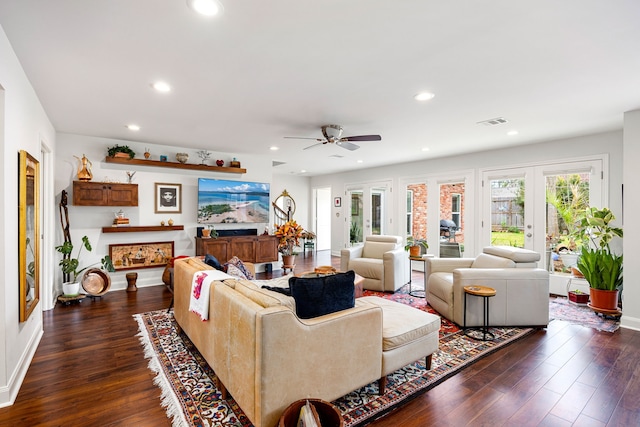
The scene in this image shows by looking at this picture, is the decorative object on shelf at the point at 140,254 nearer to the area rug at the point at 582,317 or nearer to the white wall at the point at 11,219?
the white wall at the point at 11,219

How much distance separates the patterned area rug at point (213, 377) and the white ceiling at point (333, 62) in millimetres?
2467

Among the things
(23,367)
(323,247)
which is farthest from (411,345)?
(323,247)

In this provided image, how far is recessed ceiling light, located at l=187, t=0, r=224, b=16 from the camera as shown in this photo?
1.72 metres

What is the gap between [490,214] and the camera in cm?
583

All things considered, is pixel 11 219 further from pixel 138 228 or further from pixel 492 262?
pixel 492 262

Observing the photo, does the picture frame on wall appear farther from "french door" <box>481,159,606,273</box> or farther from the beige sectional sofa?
"french door" <box>481,159,606,273</box>

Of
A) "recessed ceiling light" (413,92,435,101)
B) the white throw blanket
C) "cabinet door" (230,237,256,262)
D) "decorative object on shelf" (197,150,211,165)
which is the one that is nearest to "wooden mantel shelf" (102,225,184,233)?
"cabinet door" (230,237,256,262)

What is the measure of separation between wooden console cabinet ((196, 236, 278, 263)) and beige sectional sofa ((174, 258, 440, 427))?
335cm

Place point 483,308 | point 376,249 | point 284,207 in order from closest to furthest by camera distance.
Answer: point 483,308
point 376,249
point 284,207

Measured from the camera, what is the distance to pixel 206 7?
5.78ft

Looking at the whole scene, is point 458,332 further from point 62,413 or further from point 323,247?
point 323,247

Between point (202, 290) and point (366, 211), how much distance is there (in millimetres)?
6259

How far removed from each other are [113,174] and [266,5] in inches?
180

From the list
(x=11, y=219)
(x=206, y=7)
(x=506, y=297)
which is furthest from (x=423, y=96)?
(x=11, y=219)
